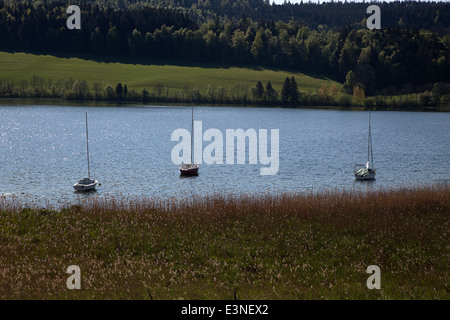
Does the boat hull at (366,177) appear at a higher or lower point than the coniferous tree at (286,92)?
lower

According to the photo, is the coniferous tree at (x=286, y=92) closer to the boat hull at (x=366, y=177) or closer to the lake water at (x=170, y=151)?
the lake water at (x=170, y=151)

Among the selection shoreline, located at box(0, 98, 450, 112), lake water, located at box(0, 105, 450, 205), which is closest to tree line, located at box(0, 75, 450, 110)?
shoreline, located at box(0, 98, 450, 112)

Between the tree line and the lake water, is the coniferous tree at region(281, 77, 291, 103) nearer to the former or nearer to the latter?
the tree line

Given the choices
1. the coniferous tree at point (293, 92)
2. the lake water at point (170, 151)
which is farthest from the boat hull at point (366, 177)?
the coniferous tree at point (293, 92)

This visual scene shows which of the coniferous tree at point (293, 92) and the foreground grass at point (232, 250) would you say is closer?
the foreground grass at point (232, 250)

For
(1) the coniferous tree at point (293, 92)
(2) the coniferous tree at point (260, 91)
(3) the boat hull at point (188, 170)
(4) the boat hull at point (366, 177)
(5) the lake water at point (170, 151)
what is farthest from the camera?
(2) the coniferous tree at point (260, 91)

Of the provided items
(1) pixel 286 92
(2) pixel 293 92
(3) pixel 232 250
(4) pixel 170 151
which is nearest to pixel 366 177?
(4) pixel 170 151

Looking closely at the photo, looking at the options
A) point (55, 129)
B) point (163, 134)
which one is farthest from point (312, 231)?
point (55, 129)

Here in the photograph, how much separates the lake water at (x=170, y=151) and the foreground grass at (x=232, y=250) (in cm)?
1502

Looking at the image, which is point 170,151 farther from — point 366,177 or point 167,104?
point 167,104

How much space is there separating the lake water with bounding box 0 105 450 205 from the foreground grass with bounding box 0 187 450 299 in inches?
591

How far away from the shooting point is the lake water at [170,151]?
49.1 meters

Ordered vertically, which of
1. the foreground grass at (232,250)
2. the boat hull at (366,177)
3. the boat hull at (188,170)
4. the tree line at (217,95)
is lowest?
the boat hull at (366,177)
